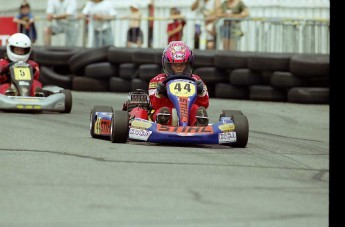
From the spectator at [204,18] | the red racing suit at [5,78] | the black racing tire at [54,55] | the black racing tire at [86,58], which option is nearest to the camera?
the red racing suit at [5,78]

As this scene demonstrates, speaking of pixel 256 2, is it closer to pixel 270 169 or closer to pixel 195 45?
pixel 195 45

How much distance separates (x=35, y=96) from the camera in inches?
586

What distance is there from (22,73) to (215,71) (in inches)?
169

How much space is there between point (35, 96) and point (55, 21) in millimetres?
6318

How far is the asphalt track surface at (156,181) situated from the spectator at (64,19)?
8531mm

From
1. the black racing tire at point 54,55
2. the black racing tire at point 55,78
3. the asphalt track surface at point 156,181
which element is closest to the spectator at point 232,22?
the black racing tire at point 54,55

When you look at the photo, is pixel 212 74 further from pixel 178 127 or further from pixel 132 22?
pixel 178 127

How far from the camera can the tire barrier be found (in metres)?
17.3

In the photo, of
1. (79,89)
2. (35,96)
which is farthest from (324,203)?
(79,89)

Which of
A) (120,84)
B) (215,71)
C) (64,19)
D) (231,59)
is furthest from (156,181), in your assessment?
(64,19)

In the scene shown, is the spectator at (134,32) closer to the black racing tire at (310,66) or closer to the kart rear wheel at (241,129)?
the black racing tire at (310,66)

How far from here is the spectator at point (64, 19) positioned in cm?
2084

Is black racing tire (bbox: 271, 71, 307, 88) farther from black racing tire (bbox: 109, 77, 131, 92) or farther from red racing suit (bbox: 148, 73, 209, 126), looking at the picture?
red racing suit (bbox: 148, 73, 209, 126)

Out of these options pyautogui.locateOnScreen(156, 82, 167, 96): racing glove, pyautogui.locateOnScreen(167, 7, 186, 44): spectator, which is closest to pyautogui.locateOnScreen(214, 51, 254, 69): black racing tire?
pyautogui.locateOnScreen(167, 7, 186, 44): spectator
